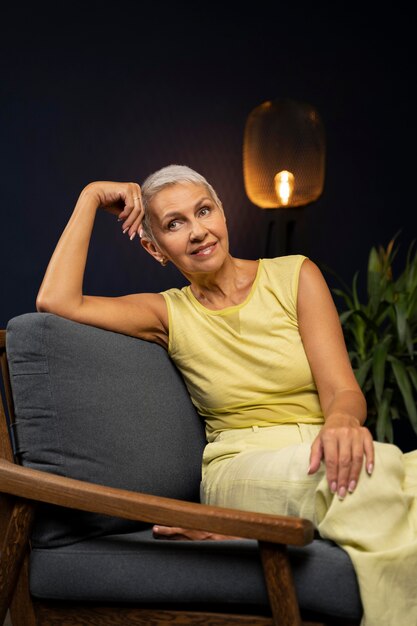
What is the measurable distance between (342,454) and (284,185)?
241cm

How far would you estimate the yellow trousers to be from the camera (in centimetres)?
159

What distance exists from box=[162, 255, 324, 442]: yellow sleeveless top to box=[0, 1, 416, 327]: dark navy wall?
180cm

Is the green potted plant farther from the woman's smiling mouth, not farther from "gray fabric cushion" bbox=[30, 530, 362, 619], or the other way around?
"gray fabric cushion" bbox=[30, 530, 362, 619]

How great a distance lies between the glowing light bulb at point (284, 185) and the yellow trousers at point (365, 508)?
218 cm

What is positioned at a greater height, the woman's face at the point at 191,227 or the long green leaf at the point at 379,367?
the woman's face at the point at 191,227

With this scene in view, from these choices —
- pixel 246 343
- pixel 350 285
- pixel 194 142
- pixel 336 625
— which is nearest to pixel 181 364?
pixel 246 343

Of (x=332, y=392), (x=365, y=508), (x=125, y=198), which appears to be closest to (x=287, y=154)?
(x=125, y=198)

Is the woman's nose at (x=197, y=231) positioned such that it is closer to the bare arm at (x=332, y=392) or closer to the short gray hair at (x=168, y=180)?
the short gray hair at (x=168, y=180)

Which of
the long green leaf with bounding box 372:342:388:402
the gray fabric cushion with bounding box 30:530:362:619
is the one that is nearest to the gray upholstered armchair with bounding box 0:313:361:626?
the gray fabric cushion with bounding box 30:530:362:619

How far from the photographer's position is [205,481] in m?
2.07

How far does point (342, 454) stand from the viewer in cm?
168

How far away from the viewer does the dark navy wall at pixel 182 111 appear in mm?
3881

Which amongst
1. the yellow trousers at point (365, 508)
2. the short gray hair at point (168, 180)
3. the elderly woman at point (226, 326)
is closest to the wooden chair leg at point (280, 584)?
the yellow trousers at point (365, 508)

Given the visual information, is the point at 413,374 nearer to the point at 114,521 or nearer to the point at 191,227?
the point at 191,227
